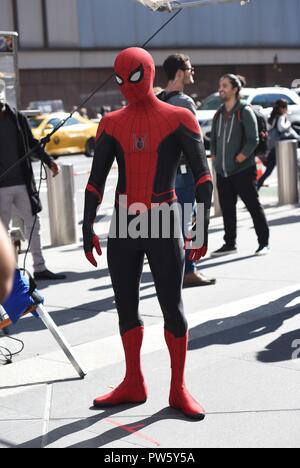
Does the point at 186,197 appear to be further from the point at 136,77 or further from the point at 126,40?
the point at 126,40

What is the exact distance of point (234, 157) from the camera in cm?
930

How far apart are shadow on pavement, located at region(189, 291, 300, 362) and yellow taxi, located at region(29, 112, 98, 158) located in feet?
69.4

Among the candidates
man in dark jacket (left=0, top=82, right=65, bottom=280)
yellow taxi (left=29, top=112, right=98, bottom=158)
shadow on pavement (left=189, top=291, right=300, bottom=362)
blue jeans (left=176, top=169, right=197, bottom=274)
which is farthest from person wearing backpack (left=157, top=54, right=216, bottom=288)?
yellow taxi (left=29, top=112, right=98, bottom=158)

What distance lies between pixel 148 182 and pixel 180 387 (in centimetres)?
109

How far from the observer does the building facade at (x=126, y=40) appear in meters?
43.9

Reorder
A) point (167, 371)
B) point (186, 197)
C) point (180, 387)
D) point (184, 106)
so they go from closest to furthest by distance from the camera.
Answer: point (180, 387) < point (167, 371) < point (184, 106) < point (186, 197)

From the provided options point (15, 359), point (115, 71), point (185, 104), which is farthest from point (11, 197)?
point (115, 71)

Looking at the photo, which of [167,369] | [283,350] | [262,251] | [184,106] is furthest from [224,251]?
[167,369]

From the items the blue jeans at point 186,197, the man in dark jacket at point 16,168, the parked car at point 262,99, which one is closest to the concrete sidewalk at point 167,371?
the blue jeans at point 186,197

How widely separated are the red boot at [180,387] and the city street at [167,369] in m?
0.06

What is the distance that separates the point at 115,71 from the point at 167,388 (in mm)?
1797

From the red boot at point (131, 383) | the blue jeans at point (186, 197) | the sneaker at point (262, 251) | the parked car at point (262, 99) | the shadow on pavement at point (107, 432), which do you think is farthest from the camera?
the parked car at point (262, 99)

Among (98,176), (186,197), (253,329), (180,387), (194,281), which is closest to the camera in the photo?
(180,387)

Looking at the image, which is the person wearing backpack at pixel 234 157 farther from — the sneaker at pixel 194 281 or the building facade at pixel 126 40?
the building facade at pixel 126 40
